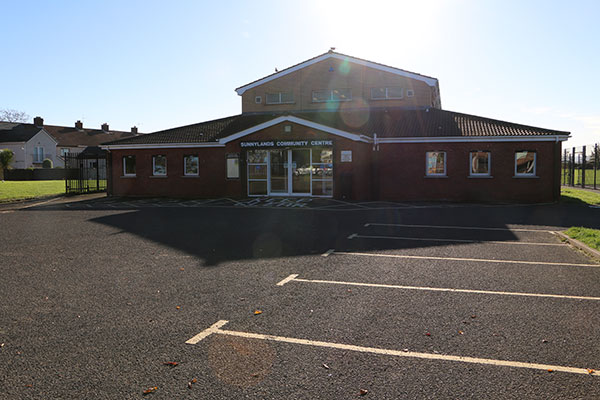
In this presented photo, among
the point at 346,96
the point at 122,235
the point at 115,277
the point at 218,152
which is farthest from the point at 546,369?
the point at 346,96

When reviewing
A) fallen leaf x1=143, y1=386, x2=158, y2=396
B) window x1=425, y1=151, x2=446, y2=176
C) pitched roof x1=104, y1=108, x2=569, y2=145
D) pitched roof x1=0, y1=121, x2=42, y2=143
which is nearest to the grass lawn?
pitched roof x1=104, y1=108, x2=569, y2=145

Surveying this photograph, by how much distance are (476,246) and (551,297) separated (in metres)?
3.95

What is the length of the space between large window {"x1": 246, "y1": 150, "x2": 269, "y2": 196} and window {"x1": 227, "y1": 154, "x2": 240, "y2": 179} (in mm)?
561

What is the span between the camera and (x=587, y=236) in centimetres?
1029

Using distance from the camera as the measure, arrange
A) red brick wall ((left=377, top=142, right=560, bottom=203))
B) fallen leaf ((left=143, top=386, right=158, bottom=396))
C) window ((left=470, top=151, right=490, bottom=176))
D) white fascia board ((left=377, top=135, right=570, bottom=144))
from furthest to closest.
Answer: window ((left=470, top=151, right=490, bottom=176)), red brick wall ((left=377, top=142, right=560, bottom=203)), white fascia board ((left=377, top=135, right=570, bottom=144)), fallen leaf ((left=143, top=386, right=158, bottom=396))

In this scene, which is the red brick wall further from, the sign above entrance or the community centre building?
the sign above entrance

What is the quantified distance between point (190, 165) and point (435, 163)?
506 inches

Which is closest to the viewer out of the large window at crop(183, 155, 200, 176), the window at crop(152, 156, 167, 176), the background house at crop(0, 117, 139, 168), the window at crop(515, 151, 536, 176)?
the window at crop(515, 151, 536, 176)

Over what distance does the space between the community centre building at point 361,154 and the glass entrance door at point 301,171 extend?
0.16ft

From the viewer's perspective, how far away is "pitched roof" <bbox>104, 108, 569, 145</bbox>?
21.9 metres

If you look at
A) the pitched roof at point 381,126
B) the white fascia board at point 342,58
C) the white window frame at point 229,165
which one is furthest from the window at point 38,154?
the white window frame at point 229,165

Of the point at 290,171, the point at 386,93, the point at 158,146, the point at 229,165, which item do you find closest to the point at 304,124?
the point at 290,171

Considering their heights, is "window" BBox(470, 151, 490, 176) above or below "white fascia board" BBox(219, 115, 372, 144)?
below

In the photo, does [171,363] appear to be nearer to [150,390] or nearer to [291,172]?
[150,390]
